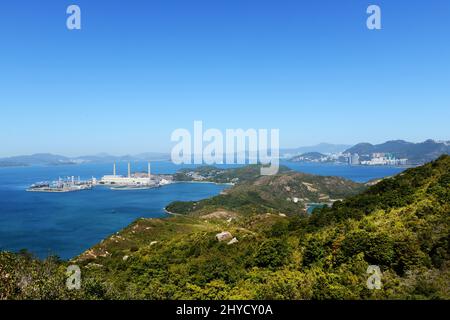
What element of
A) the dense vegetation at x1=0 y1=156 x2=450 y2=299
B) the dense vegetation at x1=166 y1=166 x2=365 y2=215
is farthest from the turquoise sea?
the dense vegetation at x1=0 y1=156 x2=450 y2=299

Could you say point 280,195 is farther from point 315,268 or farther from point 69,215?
point 315,268

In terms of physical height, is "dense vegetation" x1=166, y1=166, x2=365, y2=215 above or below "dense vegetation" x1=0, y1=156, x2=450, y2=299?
below

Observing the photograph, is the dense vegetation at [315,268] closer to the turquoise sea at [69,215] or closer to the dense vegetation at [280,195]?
the turquoise sea at [69,215]

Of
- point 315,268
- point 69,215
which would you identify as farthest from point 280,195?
point 315,268

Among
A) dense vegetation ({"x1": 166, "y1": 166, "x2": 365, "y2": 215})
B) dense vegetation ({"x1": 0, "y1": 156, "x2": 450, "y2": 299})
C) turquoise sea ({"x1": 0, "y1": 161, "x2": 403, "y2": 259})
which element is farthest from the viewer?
dense vegetation ({"x1": 166, "y1": 166, "x2": 365, "y2": 215})

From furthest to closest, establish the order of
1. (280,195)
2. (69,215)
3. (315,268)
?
1. (280,195)
2. (69,215)
3. (315,268)

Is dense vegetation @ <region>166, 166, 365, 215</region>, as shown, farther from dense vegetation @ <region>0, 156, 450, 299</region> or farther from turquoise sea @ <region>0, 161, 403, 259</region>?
dense vegetation @ <region>0, 156, 450, 299</region>

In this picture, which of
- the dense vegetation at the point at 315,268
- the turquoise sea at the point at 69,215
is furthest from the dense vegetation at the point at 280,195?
the dense vegetation at the point at 315,268

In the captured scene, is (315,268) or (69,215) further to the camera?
(69,215)

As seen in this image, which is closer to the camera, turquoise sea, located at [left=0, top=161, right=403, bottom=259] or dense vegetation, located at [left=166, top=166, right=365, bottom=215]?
turquoise sea, located at [left=0, top=161, right=403, bottom=259]
